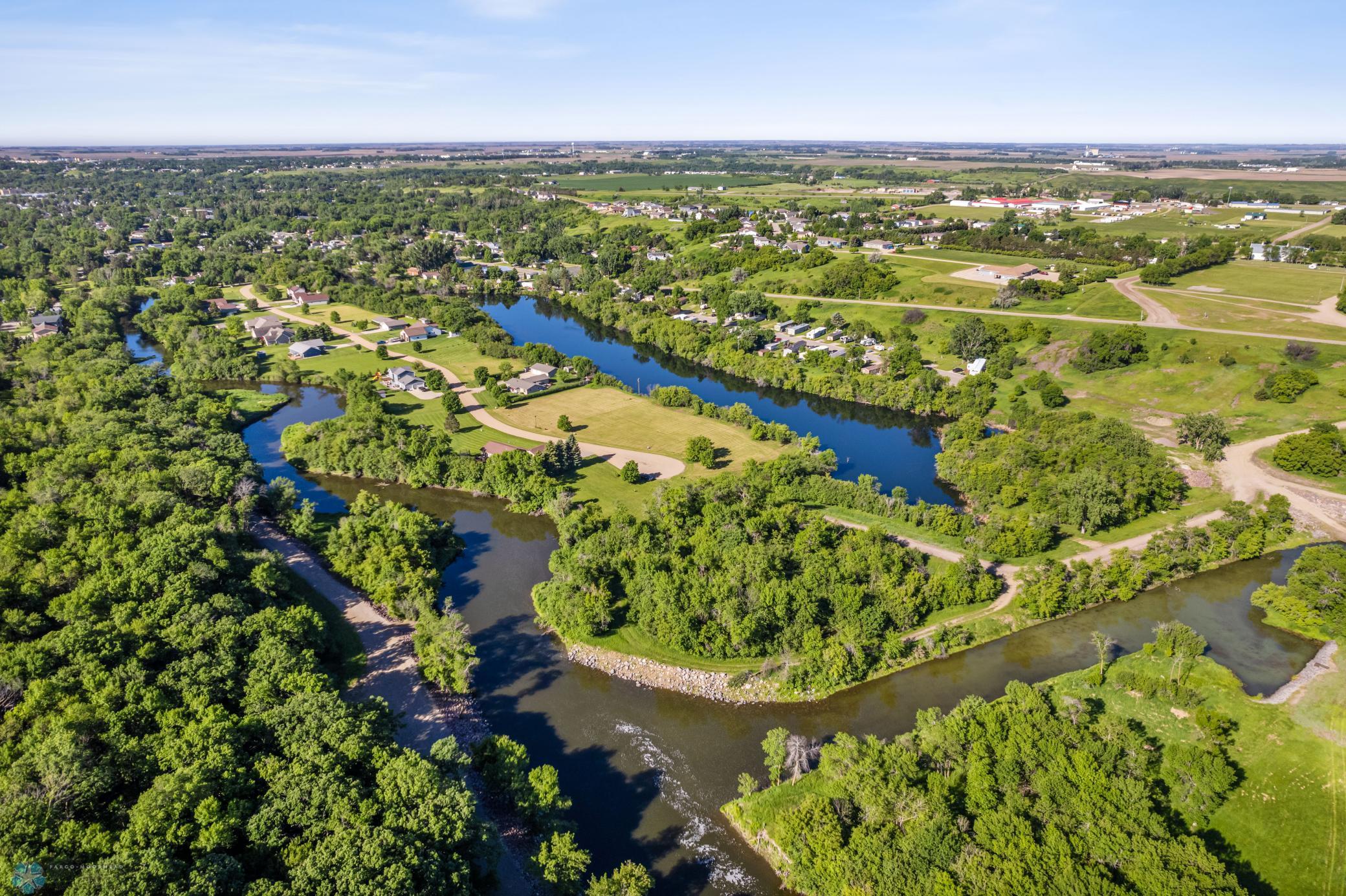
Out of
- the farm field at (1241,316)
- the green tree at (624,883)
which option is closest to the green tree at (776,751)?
the green tree at (624,883)

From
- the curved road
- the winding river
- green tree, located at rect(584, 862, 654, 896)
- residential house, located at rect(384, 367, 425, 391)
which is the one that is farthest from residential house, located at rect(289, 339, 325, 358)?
green tree, located at rect(584, 862, 654, 896)

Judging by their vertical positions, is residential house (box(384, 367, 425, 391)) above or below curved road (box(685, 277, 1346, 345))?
below

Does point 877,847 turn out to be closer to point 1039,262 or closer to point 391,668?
point 391,668

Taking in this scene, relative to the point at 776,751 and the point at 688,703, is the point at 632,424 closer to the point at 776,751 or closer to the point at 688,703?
the point at 688,703

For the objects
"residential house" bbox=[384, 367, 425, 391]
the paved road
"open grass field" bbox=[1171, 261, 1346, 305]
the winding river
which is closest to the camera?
the winding river

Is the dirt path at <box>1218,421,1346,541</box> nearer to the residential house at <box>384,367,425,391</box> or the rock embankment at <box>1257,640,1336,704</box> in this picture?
the rock embankment at <box>1257,640,1336,704</box>

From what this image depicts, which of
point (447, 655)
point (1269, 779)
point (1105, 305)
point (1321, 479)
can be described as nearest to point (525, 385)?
point (447, 655)

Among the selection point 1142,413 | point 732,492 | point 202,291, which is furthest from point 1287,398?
point 202,291
